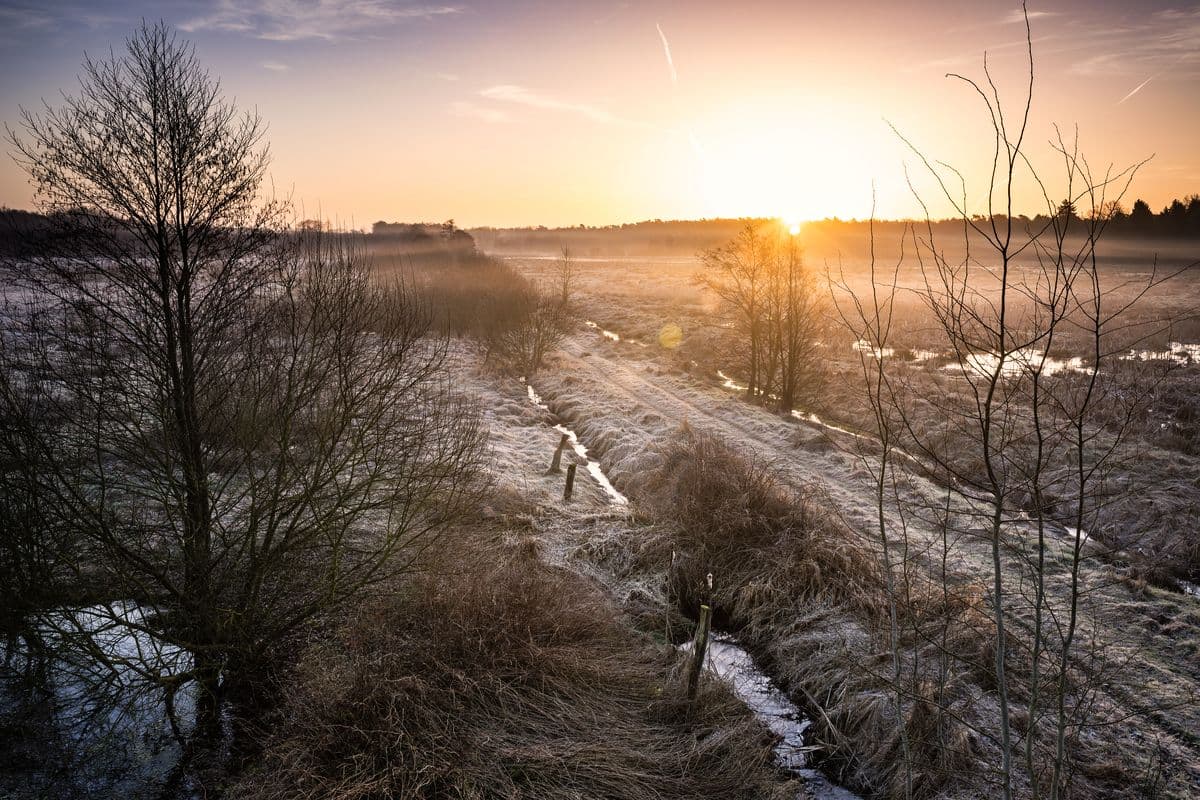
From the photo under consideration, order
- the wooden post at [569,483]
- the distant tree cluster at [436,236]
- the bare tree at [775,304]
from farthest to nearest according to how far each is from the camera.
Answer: the distant tree cluster at [436,236]
the bare tree at [775,304]
the wooden post at [569,483]

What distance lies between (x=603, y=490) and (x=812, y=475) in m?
5.36

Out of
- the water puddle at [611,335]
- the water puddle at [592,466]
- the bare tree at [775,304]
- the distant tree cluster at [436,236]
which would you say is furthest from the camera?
the distant tree cluster at [436,236]

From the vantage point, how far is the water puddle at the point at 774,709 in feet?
28.1

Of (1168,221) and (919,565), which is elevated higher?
(1168,221)

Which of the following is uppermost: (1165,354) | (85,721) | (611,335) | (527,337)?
(527,337)

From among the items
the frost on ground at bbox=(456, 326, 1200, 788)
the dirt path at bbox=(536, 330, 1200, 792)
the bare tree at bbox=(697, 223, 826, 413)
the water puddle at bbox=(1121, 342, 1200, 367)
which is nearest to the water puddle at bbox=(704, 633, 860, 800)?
the frost on ground at bbox=(456, 326, 1200, 788)

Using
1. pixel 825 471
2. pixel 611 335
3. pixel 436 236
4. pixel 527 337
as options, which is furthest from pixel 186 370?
pixel 436 236

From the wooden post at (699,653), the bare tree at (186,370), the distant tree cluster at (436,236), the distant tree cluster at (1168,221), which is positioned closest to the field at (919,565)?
the wooden post at (699,653)

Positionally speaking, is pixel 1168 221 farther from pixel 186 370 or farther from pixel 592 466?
pixel 186 370

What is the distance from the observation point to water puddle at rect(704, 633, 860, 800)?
858cm

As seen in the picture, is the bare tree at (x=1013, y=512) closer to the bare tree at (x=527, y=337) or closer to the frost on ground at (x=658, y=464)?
the frost on ground at (x=658, y=464)

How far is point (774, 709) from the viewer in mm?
10016

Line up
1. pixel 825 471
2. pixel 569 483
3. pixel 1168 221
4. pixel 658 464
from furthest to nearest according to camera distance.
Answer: pixel 1168 221, pixel 658 464, pixel 825 471, pixel 569 483

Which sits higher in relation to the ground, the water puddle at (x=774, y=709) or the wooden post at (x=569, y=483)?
the wooden post at (x=569, y=483)
